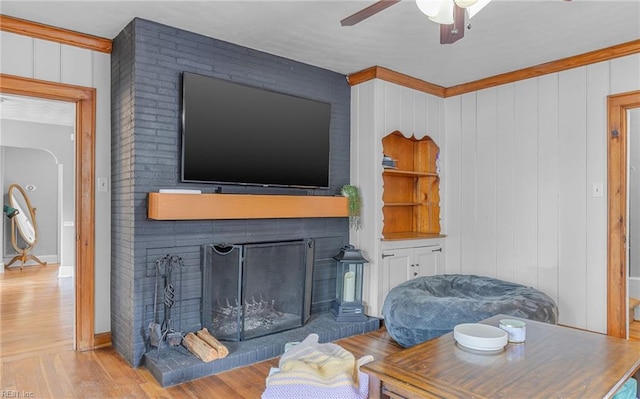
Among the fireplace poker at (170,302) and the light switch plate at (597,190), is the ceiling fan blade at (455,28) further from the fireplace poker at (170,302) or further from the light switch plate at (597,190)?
the light switch plate at (597,190)

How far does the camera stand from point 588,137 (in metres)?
3.61

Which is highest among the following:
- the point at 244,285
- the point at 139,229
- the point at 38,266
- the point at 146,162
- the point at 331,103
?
the point at 331,103

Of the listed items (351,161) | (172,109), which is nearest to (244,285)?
(172,109)

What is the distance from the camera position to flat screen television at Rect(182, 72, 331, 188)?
311cm

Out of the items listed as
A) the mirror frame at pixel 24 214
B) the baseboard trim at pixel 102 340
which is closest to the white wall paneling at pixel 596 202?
the baseboard trim at pixel 102 340

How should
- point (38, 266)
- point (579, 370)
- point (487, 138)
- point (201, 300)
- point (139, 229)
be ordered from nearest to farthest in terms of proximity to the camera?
1. point (579, 370)
2. point (139, 229)
3. point (201, 300)
4. point (487, 138)
5. point (38, 266)

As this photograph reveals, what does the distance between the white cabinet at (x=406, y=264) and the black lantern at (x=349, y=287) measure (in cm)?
26

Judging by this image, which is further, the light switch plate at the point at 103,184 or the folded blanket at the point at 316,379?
the light switch plate at the point at 103,184

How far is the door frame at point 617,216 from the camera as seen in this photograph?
3395mm

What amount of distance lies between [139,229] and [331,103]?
2.12 metres

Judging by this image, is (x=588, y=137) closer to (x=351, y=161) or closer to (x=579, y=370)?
(x=351, y=161)

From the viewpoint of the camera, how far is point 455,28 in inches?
72.3

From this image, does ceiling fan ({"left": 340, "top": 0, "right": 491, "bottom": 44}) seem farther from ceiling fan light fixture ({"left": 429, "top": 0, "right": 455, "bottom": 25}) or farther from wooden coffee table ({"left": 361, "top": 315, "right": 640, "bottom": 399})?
wooden coffee table ({"left": 361, "top": 315, "right": 640, "bottom": 399})

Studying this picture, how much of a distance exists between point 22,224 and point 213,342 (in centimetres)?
622
